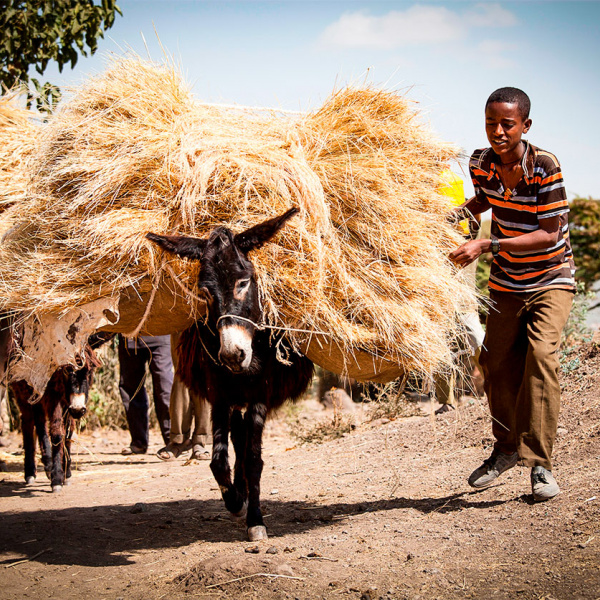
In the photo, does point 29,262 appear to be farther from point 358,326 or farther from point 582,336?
point 582,336

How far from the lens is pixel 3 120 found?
511 centimetres

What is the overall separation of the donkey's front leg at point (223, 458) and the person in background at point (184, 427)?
9.05 ft

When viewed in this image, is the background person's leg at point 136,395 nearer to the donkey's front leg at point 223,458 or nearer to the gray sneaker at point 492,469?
the donkey's front leg at point 223,458

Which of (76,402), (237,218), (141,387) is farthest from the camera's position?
(141,387)

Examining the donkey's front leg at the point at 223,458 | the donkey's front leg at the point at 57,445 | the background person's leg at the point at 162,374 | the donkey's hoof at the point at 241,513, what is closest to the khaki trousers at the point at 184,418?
the background person's leg at the point at 162,374

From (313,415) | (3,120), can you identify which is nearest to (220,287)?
(3,120)

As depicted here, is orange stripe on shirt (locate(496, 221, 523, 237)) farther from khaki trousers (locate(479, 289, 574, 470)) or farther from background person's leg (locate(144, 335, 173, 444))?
background person's leg (locate(144, 335, 173, 444))

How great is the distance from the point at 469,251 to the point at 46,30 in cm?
501

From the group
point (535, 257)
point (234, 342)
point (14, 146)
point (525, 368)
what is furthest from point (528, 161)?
point (14, 146)

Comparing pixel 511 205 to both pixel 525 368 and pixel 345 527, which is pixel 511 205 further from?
pixel 345 527

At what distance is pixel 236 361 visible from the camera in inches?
138

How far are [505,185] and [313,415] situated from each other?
Answer: 6.88 m

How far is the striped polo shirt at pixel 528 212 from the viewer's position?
395 cm

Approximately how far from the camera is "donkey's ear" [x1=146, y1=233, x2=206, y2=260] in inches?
134
